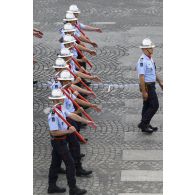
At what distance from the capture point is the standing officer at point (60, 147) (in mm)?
8633

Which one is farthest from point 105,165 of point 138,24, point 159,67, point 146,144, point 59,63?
point 138,24

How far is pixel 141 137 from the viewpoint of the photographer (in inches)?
443

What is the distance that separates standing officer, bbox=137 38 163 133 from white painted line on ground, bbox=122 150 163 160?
2.69 ft

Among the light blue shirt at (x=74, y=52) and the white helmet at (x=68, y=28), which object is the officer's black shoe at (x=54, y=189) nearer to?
the light blue shirt at (x=74, y=52)

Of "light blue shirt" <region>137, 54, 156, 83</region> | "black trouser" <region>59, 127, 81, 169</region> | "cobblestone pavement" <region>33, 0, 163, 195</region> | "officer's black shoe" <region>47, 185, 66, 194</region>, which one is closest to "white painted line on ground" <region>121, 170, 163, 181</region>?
"cobblestone pavement" <region>33, 0, 163, 195</region>

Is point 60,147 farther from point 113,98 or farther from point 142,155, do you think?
point 113,98

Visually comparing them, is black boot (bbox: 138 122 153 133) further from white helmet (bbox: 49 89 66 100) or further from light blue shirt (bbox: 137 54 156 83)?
white helmet (bbox: 49 89 66 100)

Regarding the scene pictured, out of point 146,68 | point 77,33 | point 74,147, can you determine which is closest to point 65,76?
point 74,147

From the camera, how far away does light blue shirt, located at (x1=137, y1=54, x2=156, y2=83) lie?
35.2 feet

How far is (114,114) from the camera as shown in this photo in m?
12.3

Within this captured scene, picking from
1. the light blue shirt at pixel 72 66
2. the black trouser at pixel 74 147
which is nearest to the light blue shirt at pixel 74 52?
the light blue shirt at pixel 72 66

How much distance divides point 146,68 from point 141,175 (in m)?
2.10
